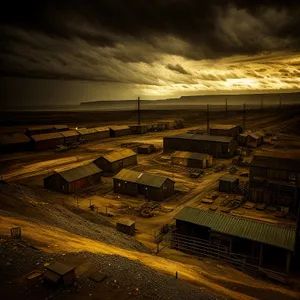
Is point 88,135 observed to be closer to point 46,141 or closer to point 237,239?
point 46,141

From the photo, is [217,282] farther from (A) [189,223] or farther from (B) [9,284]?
(B) [9,284]

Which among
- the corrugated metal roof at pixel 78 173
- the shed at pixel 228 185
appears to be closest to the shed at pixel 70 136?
the corrugated metal roof at pixel 78 173

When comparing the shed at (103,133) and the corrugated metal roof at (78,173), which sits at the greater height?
the shed at (103,133)

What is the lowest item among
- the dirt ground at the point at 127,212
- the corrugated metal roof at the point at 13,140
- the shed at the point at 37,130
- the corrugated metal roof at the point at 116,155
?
the dirt ground at the point at 127,212

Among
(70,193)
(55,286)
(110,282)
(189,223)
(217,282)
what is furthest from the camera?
(70,193)

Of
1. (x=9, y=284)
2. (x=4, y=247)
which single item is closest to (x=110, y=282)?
(x=9, y=284)

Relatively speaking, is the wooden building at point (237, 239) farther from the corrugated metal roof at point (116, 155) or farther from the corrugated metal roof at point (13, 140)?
the corrugated metal roof at point (13, 140)

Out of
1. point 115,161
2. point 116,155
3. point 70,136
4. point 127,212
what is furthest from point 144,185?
point 70,136
